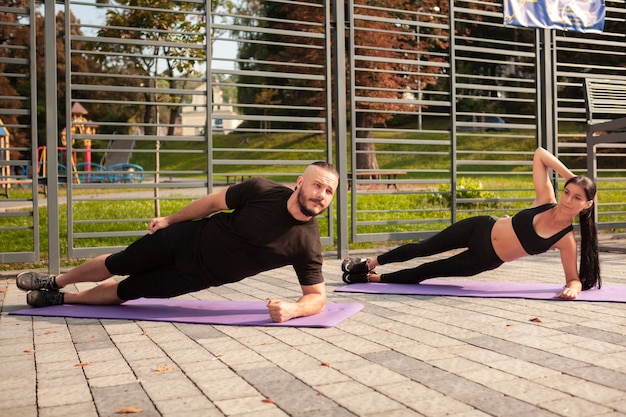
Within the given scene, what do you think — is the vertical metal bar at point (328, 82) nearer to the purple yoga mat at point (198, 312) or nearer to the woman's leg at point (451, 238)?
the woman's leg at point (451, 238)

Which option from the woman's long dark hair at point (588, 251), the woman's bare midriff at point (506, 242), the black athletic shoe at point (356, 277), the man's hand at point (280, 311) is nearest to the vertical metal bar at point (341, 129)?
the black athletic shoe at point (356, 277)

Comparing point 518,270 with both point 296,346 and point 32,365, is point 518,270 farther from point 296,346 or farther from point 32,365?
point 32,365

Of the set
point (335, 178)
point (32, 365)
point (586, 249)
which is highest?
point (335, 178)

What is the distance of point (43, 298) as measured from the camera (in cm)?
558

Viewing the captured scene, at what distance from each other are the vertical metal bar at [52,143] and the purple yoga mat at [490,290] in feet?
10.4

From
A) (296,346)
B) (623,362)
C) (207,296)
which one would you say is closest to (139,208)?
(207,296)

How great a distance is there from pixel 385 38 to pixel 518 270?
14.1 m

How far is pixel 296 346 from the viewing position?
4.20 meters

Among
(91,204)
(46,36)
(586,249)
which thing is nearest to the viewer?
(586,249)

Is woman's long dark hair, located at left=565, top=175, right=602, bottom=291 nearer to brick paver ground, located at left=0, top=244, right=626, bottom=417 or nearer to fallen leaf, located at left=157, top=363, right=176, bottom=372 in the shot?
brick paver ground, located at left=0, top=244, right=626, bottom=417

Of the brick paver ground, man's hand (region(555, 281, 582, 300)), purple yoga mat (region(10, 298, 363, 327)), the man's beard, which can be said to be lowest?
the brick paver ground

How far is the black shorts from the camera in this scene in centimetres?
509

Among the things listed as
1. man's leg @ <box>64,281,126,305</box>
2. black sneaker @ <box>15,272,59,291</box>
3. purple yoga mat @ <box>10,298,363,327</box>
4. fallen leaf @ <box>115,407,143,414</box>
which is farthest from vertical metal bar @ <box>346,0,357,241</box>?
fallen leaf @ <box>115,407,143,414</box>

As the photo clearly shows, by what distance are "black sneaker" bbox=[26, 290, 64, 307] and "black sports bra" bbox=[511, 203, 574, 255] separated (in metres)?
3.55
